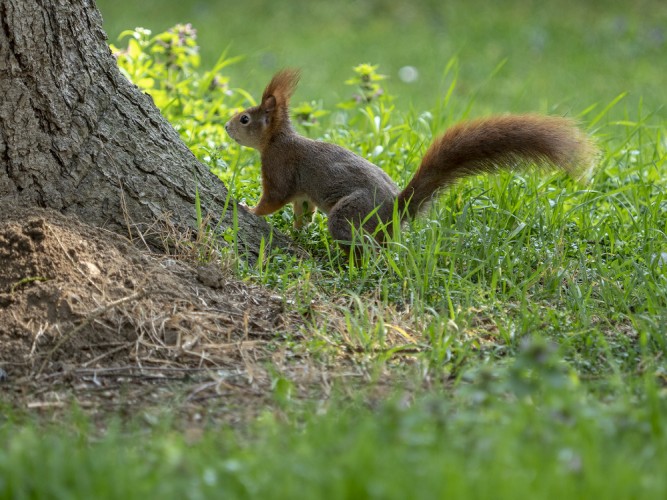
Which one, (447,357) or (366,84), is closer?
(447,357)

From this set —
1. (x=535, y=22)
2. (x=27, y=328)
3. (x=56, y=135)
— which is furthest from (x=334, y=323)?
(x=535, y=22)

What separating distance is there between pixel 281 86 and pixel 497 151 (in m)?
1.22

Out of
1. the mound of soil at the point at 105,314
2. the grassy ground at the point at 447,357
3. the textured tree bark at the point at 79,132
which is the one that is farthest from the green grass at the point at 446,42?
the mound of soil at the point at 105,314

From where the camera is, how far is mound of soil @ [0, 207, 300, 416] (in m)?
2.97

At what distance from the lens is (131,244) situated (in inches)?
137

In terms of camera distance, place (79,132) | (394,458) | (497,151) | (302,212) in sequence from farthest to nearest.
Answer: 1. (302,212)
2. (497,151)
3. (79,132)
4. (394,458)

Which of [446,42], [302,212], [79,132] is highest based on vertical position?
[446,42]

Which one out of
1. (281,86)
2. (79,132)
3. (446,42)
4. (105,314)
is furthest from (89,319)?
(446,42)

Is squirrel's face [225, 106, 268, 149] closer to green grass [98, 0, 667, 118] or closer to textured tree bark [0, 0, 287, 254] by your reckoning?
textured tree bark [0, 0, 287, 254]

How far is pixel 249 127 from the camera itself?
180 inches

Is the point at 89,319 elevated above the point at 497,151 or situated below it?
below

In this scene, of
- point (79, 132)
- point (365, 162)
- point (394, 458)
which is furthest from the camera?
point (365, 162)

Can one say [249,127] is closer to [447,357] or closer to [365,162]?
[365,162]

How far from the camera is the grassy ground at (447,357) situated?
1978mm
